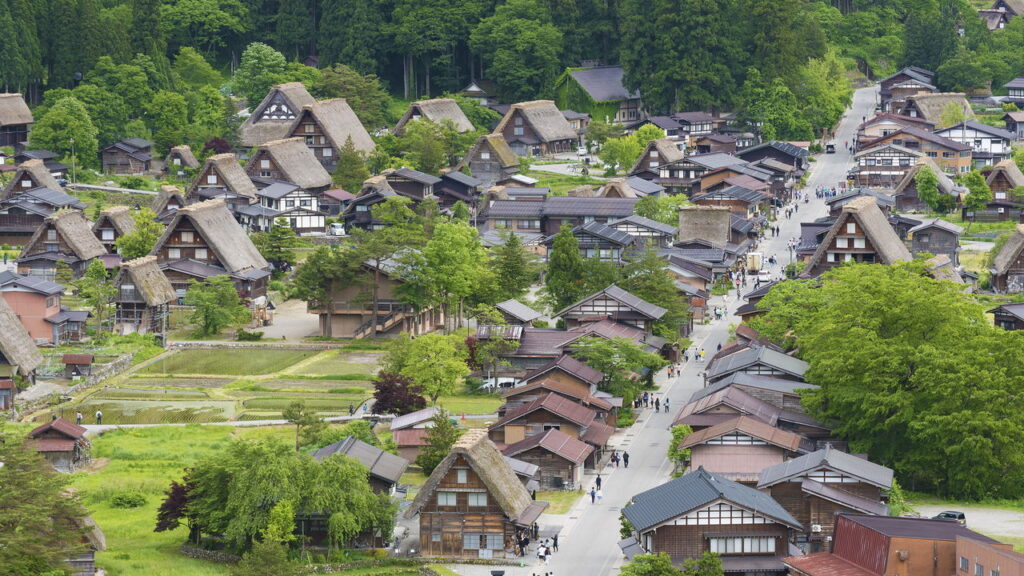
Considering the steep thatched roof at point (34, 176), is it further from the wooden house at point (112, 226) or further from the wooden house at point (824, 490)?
the wooden house at point (824, 490)

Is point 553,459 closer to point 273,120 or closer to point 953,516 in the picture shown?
point 953,516

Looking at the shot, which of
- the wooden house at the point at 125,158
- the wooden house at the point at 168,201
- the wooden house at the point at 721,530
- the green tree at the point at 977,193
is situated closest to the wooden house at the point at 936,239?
the green tree at the point at 977,193

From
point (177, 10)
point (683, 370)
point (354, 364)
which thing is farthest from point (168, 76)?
point (683, 370)

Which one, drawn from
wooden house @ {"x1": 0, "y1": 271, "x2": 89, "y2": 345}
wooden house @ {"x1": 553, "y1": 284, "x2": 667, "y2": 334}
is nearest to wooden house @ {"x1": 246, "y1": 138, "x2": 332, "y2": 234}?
wooden house @ {"x1": 0, "y1": 271, "x2": 89, "y2": 345}

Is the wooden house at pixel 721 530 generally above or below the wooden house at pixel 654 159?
below

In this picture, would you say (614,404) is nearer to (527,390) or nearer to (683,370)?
(527,390)
